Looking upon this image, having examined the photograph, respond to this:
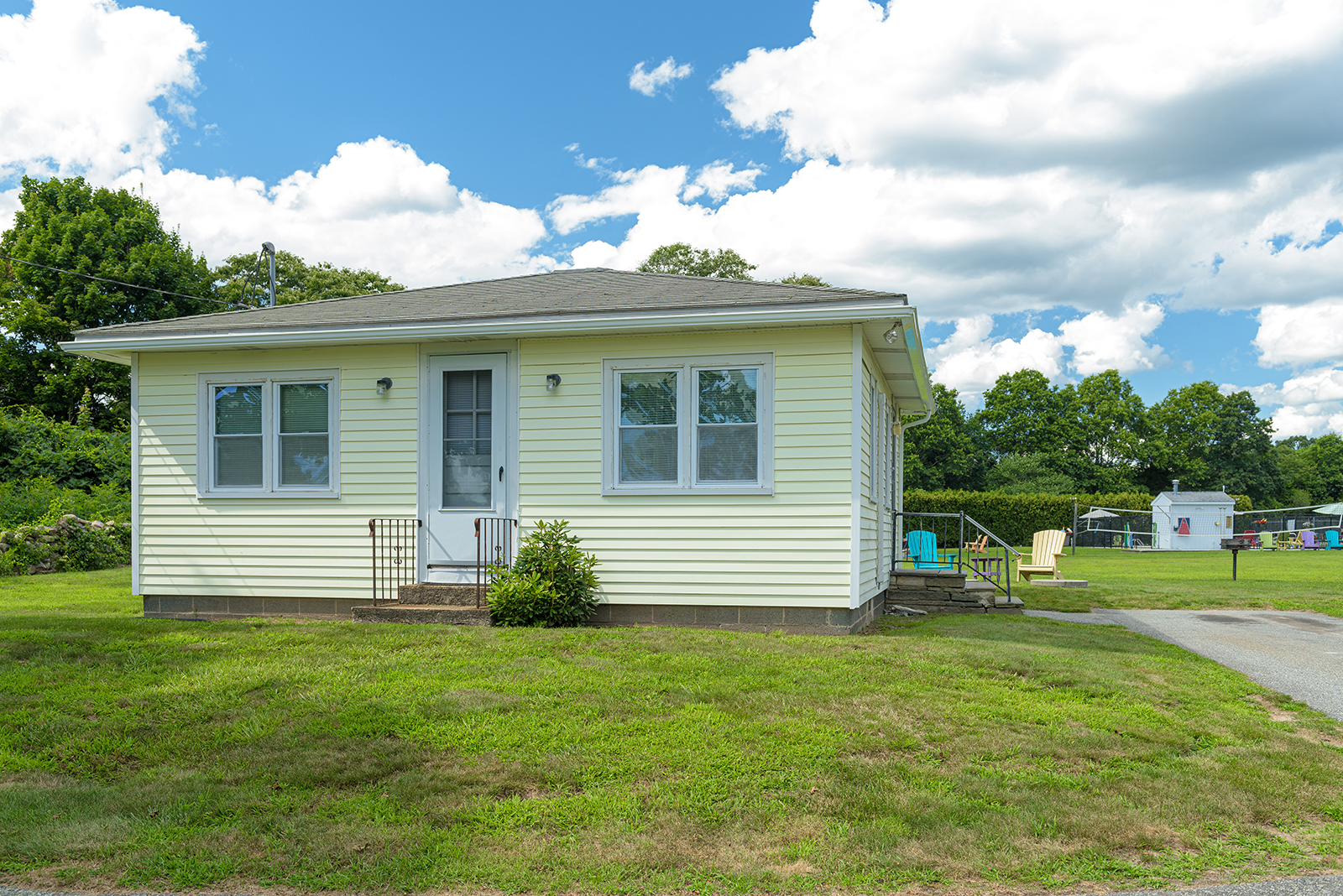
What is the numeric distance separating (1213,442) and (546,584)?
64337 millimetres

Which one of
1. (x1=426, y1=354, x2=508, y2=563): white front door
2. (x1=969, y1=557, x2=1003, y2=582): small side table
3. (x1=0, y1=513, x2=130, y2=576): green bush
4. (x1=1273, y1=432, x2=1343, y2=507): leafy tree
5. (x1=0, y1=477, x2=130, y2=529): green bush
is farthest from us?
(x1=1273, y1=432, x2=1343, y2=507): leafy tree

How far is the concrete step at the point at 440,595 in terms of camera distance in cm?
862

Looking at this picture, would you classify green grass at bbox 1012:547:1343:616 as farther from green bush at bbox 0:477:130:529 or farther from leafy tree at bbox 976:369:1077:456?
leafy tree at bbox 976:369:1077:456

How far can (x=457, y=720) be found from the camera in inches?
193

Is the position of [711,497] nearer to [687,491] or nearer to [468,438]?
[687,491]

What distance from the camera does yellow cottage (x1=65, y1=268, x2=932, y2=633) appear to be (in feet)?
26.8

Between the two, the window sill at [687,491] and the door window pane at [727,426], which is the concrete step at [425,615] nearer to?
the window sill at [687,491]

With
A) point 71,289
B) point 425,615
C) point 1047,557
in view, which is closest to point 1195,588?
point 1047,557

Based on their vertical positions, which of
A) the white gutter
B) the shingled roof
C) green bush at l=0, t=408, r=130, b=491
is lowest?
green bush at l=0, t=408, r=130, b=491

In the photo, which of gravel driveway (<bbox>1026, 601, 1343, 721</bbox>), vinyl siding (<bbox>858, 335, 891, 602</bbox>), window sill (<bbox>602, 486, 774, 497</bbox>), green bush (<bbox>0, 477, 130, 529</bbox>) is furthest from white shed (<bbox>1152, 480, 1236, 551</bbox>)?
green bush (<bbox>0, 477, 130, 529</bbox>)

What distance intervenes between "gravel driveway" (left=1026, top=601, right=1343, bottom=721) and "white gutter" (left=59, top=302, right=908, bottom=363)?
4.27 meters

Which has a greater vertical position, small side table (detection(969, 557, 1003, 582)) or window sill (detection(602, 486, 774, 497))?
window sill (detection(602, 486, 774, 497))

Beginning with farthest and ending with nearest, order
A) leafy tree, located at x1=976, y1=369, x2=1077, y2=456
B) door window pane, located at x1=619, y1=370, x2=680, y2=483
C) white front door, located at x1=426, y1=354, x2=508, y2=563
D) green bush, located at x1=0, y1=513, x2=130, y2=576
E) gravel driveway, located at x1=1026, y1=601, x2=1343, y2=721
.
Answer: leafy tree, located at x1=976, y1=369, x2=1077, y2=456, green bush, located at x1=0, y1=513, x2=130, y2=576, white front door, located at x1=426, y1=354, x2=508, y2=563, door window pane, located at x1=619, y1=370, x2=680, y2=483, gravel driveway, located at x1=1026, y1=601, x2=1343, y2=721

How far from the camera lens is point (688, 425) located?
8414mm
